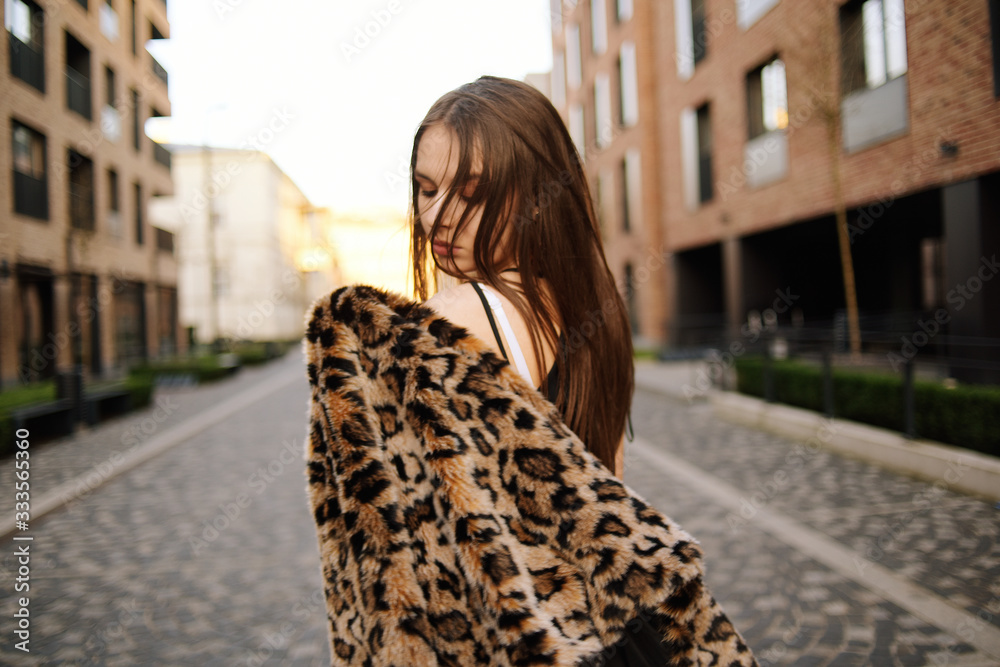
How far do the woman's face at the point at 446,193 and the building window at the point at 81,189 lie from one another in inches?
768

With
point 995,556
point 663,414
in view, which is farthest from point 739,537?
point 663,414

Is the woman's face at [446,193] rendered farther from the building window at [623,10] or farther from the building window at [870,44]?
the building window at [623,10]

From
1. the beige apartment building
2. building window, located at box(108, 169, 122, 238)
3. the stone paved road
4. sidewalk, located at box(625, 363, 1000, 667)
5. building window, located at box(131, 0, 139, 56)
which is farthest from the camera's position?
building window, located at box(108, 169, 122, 238)

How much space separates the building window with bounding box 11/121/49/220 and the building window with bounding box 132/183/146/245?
7838 millimetres

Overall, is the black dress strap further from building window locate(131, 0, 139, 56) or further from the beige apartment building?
building window locate(131, 0, 139, 56)

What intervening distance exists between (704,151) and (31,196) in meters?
17.9

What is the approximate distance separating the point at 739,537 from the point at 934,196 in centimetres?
961

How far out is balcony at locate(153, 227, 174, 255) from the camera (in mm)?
26906

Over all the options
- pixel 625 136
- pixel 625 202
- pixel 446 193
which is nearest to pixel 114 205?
pixel 625 136

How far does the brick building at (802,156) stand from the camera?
8156 millimetres

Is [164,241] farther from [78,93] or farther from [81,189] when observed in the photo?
[78,93]

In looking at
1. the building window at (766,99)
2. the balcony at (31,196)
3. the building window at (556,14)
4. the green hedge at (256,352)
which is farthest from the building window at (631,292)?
the balcony at (31,196)

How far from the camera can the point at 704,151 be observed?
1894cm

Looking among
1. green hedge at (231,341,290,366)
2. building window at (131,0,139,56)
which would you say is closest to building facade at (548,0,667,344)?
building window at (131,0,139,56)
